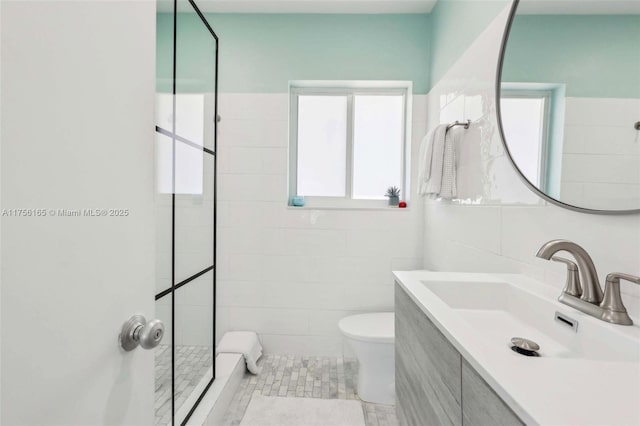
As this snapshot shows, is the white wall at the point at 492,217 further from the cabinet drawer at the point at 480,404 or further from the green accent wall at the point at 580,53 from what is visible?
the cabinet drawer at the point at 480,404

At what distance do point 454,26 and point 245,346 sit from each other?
237 centimetres

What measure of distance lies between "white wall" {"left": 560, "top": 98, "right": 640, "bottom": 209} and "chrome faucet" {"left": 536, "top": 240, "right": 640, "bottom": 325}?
17 cm

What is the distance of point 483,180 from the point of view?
1455 millimetres

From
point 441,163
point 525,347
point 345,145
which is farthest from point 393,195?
point 525,347

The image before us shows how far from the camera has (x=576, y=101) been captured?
0.94m

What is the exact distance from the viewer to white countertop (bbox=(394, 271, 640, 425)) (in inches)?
17.1

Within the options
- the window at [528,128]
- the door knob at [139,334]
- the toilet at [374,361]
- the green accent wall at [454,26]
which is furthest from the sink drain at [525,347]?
the green accent wall at [454,26]

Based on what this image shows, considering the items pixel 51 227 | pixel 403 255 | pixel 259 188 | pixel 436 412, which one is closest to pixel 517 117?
pixel 436 412

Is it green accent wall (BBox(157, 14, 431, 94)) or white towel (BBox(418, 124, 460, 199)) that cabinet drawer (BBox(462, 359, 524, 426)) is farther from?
green accent wall (BBox(157, 14, 431, 94))

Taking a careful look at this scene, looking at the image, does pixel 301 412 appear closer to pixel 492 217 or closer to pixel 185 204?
pixel 185 204

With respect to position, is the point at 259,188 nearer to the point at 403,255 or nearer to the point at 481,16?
the point at 403,255

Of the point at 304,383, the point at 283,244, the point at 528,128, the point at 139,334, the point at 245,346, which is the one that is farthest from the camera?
the point at 283,244

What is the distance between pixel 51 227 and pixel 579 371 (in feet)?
2.89

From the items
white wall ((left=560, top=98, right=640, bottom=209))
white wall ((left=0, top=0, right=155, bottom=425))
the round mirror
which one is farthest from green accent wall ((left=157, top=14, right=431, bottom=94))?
white wall ((left=0, top=0, right=155, bottom=425))
